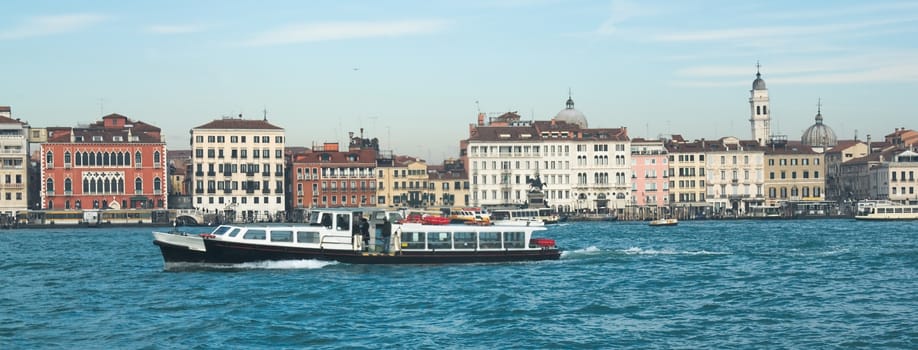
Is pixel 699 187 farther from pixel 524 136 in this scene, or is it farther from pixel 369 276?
pixel 369 276

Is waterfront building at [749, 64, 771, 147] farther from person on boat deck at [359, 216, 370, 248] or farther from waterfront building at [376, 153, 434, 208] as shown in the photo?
person on boat deck at [359, 216, 370, 248]

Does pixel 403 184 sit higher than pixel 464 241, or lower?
higher

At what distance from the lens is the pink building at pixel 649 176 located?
11144cm

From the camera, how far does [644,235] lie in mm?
70875

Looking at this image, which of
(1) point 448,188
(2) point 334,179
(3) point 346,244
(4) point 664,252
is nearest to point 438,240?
(3) point 346,244

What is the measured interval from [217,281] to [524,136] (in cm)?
7251

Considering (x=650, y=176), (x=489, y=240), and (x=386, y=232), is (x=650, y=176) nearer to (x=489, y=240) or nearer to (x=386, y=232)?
(x=489, y=240)

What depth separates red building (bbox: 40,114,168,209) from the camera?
9625 centimetres

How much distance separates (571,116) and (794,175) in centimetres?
2215

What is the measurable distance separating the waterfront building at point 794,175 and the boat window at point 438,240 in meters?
77.4

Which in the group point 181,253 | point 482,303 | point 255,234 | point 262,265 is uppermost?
point 255,234

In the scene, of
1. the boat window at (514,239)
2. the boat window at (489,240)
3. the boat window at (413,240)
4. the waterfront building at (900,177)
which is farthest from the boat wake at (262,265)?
the waterfront building at (900,177)

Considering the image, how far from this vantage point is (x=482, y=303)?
31.4 m

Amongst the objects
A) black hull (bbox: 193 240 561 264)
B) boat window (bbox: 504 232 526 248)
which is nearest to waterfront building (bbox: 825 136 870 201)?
boat window (bbox: 504 232 526 248)
